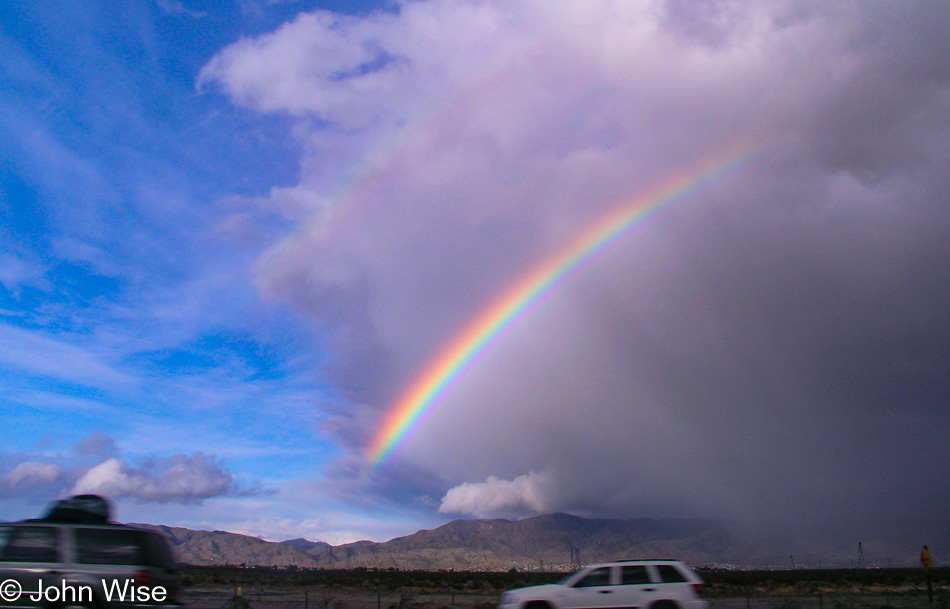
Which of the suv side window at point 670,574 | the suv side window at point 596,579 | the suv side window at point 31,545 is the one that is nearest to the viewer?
the suv side window at point 31,545

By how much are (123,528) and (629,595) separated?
13.1 m

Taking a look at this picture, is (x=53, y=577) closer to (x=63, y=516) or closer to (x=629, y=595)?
(x=63, y=516)

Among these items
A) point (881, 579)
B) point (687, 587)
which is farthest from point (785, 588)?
point (687, 587)

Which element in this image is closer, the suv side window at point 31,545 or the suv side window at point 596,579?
the suv side window at point 31,545

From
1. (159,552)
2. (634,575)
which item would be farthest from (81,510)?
(634,575)

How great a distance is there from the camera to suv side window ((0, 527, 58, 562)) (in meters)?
14.8

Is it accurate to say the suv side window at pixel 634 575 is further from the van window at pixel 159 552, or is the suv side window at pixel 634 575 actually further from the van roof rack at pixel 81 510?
the van roof rack at pixel 81 510

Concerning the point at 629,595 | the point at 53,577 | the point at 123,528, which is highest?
the point at 123,528

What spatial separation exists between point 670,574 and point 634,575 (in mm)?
996

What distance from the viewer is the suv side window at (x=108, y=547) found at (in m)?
14.8

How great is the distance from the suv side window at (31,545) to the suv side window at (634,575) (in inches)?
564

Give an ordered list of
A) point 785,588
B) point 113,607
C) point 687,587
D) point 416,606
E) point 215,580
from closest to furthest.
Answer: point 113,607 < point 687,587 < point 416,606 < point 785,588 < point 215,580

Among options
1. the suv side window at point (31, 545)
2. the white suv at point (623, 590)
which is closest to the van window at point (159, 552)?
the suv side window at point (31, 545)

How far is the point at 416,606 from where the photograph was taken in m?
47.2
